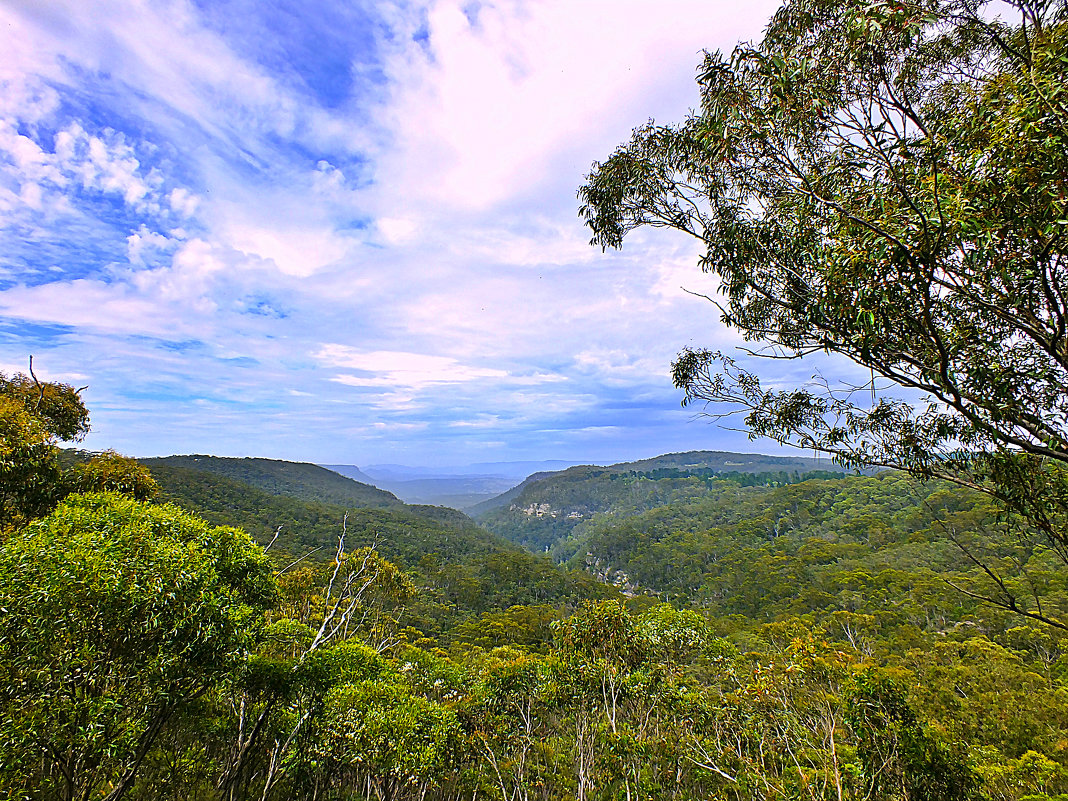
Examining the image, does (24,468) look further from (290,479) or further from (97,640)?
(290,479)

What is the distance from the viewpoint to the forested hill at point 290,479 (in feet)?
360

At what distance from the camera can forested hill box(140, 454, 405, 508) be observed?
110 meters

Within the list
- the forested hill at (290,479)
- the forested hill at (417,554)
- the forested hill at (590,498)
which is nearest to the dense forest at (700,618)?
the forested hill at (417,554)

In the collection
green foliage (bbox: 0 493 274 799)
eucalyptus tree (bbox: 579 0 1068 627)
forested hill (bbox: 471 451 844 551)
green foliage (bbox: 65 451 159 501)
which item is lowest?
forested hill (bbox: 471 451 844 551)

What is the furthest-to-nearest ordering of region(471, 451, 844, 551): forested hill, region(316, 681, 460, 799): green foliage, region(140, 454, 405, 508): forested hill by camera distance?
1. region(471, 451, 844, 551): forested hill
2. region(140, 454, 405, 508): forested hill
3. region(316, 681, 460, 799): green foliage

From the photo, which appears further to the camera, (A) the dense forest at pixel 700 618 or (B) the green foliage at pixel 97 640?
(B) the green foliage at pixel 97 640

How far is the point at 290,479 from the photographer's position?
4786 inches

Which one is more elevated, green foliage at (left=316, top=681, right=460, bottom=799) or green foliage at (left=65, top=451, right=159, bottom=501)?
green foliage at (left=65, top=451, right=159, bottom=501)

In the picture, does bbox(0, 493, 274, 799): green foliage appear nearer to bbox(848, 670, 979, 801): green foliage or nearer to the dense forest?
the dense forest

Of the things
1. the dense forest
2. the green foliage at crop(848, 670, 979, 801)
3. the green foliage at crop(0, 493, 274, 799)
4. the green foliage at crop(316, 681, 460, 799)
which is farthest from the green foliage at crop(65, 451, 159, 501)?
the green foliage at crop(848, 670, 979, 801)

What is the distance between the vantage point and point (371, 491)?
452 ft

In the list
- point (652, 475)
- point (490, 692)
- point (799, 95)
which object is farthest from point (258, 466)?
point (799, 95)

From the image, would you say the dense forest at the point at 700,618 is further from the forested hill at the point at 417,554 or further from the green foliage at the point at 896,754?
the forested hill at the point at 417,554

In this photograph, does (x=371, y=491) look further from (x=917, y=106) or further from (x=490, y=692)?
(x=917, y=106)
